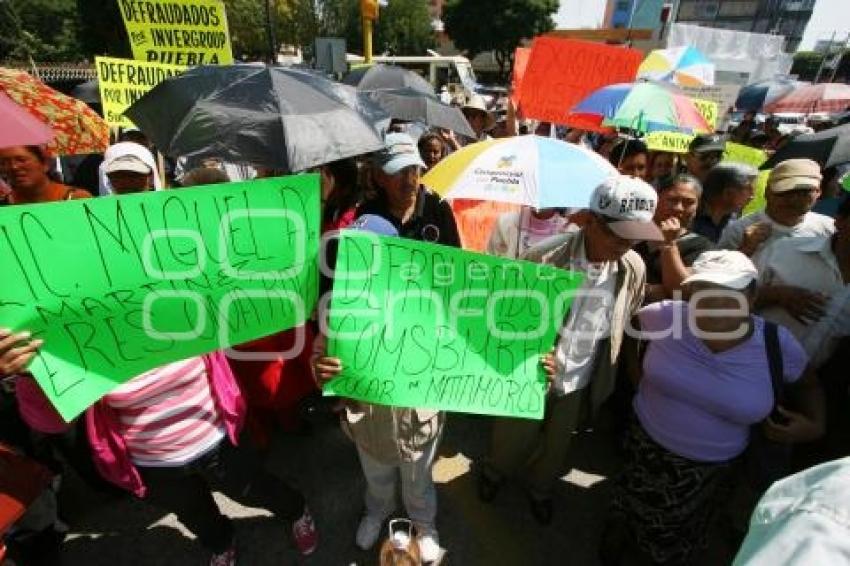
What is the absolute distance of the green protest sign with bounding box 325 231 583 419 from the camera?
164 centimetres

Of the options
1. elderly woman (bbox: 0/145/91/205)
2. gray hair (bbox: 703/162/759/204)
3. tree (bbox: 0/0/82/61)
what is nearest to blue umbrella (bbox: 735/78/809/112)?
gray hair (bbox: 703/162/759/204)

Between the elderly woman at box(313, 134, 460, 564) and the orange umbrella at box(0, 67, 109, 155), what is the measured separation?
2.35 m

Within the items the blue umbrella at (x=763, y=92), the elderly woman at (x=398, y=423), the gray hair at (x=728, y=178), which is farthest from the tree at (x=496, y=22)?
the elderly woman at (x=398, y=423)

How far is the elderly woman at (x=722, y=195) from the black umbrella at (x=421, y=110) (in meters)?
2.96

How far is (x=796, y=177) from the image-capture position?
2.53m

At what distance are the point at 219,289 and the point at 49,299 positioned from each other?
0.45 meters

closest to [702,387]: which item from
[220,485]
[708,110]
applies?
[220,485]

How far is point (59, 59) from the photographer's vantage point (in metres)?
39.8

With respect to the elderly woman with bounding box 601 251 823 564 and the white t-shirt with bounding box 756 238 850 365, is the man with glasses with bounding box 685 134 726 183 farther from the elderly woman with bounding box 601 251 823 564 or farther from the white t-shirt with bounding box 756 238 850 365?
the elderly woman with bounding box 601 251 823 564

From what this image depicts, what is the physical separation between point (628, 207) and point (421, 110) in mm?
4036

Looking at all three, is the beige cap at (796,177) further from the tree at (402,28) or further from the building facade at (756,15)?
the building facade at (756,15)

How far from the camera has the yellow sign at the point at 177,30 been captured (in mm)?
3562

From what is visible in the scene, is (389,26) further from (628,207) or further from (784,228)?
(628,207)

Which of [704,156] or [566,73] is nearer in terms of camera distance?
[704,156]
